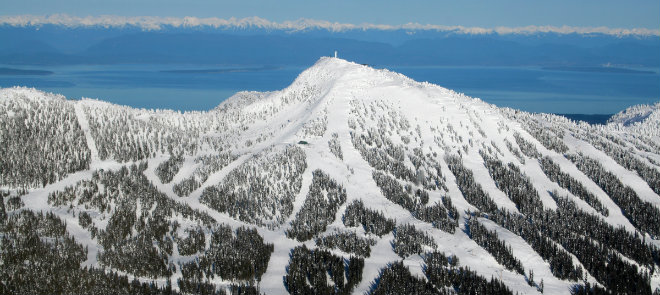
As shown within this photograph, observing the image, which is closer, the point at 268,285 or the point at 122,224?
the point at 268,285

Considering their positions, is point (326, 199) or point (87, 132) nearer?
point (326, 199)

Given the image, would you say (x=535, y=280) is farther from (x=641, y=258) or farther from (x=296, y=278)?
(x=296, y=278)

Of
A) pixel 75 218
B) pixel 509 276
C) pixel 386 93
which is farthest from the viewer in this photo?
pixel 386 93

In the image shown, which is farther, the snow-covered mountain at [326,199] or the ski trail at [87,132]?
the ski trail at [87,132]

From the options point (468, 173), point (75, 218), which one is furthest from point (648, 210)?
point (75, 218)

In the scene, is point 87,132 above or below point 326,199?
above

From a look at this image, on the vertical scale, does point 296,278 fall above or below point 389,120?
below

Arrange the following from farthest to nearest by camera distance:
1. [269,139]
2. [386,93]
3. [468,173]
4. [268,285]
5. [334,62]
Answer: [334,62], [386,93], [269,139], [468,173], [268,285]

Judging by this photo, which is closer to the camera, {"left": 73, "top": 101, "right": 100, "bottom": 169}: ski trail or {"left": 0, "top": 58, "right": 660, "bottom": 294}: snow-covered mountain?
{"left": 0, "top": 58, "right": 660, "bottom": 294}: snow-covered mountain
